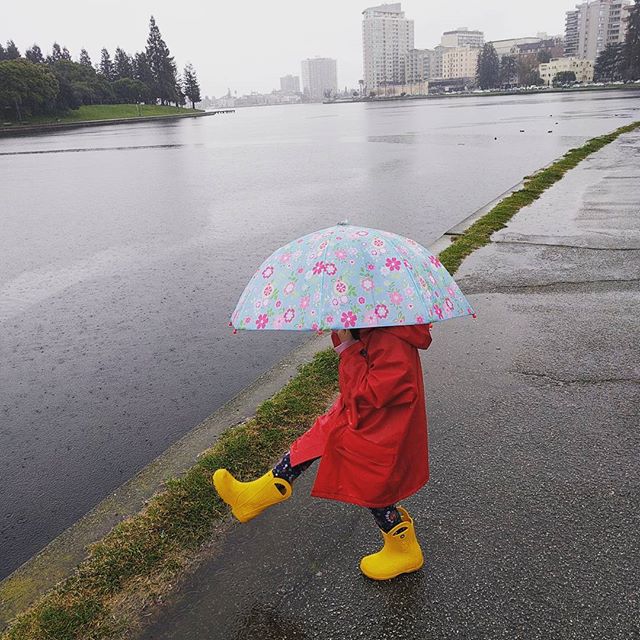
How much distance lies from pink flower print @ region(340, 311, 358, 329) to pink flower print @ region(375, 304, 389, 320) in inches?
3.1

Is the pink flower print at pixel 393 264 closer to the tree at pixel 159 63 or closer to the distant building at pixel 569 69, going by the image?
the tree at pixel 159 63

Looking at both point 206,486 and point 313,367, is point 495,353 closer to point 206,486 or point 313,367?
point 313,367

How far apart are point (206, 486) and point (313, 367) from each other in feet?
5.11

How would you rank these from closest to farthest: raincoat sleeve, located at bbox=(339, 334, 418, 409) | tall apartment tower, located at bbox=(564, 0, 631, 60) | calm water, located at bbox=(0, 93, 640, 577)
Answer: raincoat sleeve, located at bbox=(339, 334, 418, 409) → calm water, located at bbox=(0, 93, 640, 577) → tall apartment tower, located at bbox=(564, 0, 631, 60)

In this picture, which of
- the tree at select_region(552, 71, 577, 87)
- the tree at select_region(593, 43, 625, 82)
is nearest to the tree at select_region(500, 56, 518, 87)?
the tree at select_region(552, 71, 577, 87)

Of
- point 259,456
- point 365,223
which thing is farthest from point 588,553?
point 365,223

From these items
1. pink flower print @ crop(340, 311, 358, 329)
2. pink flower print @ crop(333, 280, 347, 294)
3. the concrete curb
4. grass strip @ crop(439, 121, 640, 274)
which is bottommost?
grass strip @ crop(439, 121, 640, 274)

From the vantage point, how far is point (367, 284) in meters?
A: 2.02

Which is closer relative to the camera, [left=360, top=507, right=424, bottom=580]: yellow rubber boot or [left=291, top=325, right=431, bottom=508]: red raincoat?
[left=291, top=325, right=431, bottom=508]: red raincoat

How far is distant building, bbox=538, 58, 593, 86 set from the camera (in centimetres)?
15788

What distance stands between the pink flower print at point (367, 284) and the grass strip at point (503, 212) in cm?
488

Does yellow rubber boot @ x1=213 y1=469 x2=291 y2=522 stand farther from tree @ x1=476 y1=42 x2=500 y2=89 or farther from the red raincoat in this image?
tree @ x1=476 y1=42 x2=500 y2=89

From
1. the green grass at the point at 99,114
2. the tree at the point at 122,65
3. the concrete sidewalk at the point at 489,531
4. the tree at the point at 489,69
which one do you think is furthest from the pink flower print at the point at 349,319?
the tree at the point at 489,69

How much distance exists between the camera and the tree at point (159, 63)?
360ft
